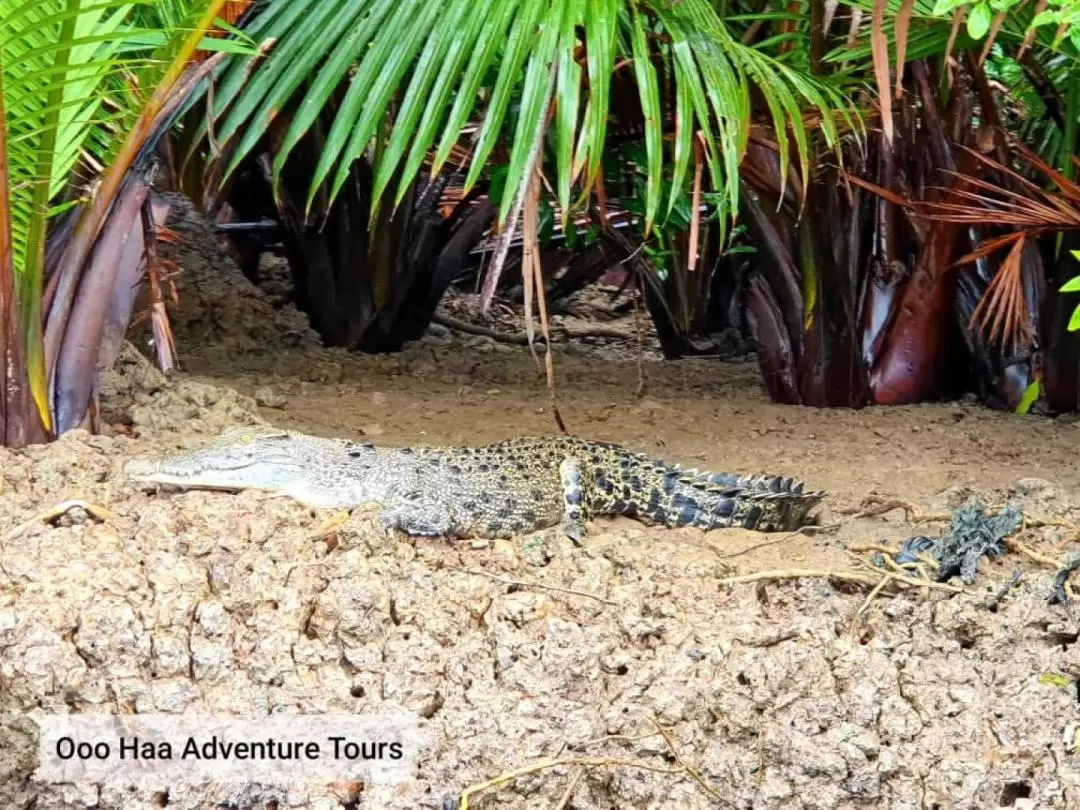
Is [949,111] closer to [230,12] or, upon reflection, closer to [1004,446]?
[1004,446]

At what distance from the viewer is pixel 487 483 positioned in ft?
13.3

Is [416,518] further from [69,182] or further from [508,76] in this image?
[69,182]

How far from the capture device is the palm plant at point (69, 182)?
11.5ft

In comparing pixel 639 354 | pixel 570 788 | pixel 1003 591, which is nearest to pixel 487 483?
pixel 639 354

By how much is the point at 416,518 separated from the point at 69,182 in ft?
5.12

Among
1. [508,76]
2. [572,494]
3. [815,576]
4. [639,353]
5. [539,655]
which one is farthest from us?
[639,353]

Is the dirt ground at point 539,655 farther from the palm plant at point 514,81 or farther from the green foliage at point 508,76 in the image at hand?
the green foliage at point 508,76

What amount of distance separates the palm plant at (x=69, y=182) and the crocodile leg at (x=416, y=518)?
41.3 inches

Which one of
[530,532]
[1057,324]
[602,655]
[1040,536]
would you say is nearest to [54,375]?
[530,532]

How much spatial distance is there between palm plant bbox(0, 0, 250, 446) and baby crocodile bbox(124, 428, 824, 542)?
0.49m

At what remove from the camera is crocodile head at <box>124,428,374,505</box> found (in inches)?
145

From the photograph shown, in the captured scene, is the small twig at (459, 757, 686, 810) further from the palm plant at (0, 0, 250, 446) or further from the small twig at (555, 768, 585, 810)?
the palm plant at (0, 0, 250, 446)

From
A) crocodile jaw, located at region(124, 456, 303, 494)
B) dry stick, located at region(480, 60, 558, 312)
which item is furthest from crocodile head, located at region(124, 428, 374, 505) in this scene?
dry stick, located at region(480, 60, 558, 312)

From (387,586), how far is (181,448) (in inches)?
49.6
